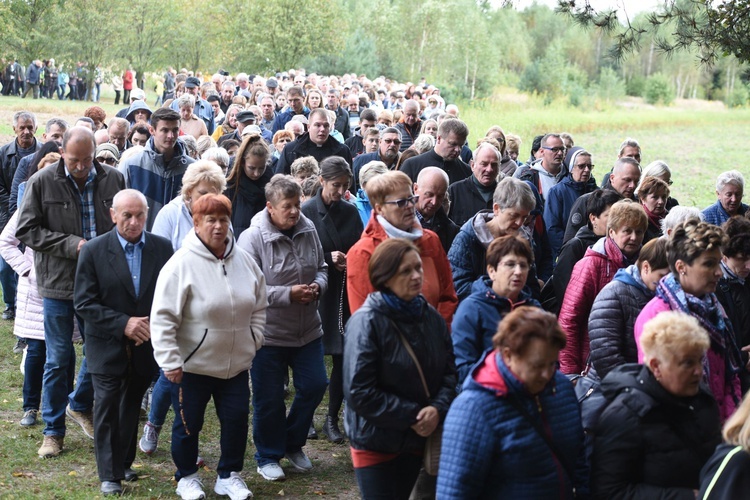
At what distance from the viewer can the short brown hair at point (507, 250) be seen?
505cm

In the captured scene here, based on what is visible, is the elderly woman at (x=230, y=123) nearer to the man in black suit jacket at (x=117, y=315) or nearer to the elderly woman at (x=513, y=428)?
the man in black suit jacket at (x=117, y=315)

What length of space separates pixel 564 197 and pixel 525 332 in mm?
5860

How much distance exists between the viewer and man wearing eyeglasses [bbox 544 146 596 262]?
963cm

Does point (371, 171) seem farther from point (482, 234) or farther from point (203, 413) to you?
point (203, 413)

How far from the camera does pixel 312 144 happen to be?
10984 mm

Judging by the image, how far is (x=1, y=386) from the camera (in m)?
8.94

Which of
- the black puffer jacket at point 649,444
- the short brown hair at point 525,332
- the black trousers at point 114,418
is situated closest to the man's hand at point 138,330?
the black trousers at point 114,418

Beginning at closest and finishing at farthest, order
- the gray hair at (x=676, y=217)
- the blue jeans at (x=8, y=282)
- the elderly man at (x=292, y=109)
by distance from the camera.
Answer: the gray hair at (x=676, y=217) → the blue jeans at (x=8, y=282) → the elderly man at (x=292, y=109)

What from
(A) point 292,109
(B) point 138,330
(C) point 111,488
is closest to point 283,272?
(B) point 138,330

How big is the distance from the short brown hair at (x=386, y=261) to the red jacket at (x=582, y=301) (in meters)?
1.65

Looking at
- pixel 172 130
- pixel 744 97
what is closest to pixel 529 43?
pixel 744 97

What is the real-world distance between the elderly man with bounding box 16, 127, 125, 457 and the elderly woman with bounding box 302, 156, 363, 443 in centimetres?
170

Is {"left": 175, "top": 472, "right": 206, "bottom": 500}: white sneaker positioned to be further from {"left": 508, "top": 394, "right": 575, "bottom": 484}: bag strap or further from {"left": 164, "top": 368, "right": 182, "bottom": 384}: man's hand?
{"left": 508, "top": 394, "right": 575, "bottom": 484}: bag strap

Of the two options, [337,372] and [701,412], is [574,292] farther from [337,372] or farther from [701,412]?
[337,372]
